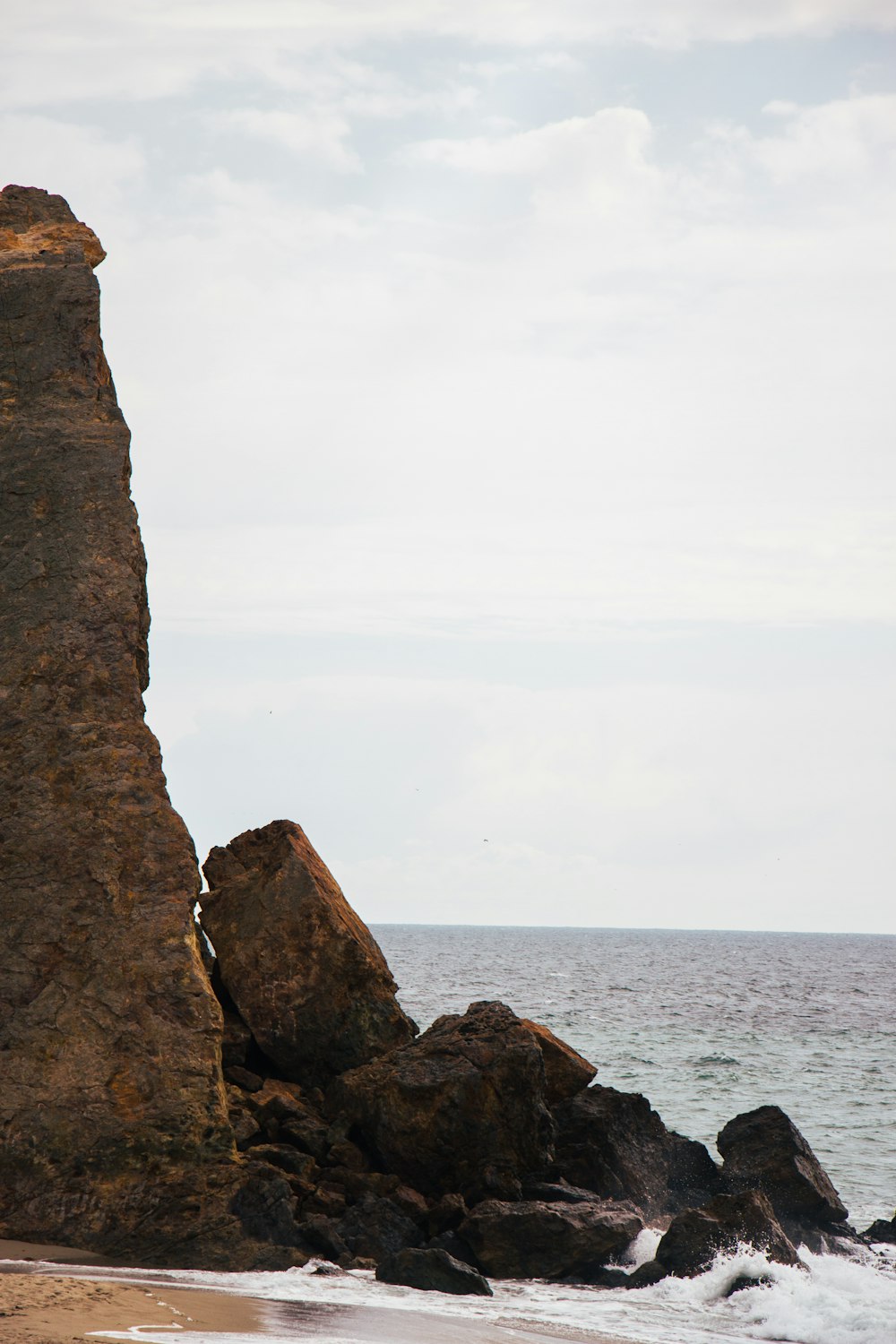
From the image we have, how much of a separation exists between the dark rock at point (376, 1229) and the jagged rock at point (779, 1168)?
4.78 meters

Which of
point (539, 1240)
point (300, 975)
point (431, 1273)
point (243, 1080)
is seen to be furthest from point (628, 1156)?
point (243, 1080)

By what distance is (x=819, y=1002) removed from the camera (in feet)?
197

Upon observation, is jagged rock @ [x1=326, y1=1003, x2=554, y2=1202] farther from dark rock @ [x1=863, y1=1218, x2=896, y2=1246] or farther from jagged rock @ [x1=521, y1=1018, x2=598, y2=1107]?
dark rock @ [x1=863, y1=1218, x2=896, y2=1246]

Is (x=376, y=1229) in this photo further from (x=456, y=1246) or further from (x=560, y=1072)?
(x=560, y=1072)

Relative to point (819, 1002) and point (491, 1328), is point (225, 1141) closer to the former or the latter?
point (491, 1328)

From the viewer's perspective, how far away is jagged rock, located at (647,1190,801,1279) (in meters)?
13.9

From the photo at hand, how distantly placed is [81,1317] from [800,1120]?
19.1 m

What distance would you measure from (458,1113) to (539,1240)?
1873mm

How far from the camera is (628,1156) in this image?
16.8m

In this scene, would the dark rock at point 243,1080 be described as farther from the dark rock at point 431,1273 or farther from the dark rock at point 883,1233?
the dark rock at point 883,1233

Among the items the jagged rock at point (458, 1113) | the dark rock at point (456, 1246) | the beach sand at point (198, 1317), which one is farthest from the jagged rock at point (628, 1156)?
the beach sand at point (198, 1317)

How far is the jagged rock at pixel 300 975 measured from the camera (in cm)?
1741

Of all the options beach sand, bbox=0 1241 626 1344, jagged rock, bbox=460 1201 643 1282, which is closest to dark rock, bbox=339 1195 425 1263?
jagged rock, bbox=460 1201 643 1282

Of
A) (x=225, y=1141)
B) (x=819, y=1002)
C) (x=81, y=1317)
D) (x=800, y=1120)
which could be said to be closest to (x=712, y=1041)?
(x=800, y=1120)
